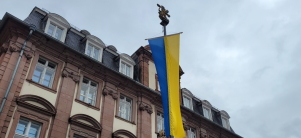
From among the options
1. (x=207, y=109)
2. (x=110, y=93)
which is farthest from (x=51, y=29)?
(x=207, y=109)

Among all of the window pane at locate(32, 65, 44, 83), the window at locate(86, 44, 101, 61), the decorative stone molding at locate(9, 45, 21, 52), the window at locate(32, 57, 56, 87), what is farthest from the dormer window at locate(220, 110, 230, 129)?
the decorative stone molding at locate(9, 45, 21, 52)

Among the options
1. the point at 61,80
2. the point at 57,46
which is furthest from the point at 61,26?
the point at 61,80

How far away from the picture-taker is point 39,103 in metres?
15.4

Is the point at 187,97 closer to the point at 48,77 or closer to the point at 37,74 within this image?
the point at 48,77

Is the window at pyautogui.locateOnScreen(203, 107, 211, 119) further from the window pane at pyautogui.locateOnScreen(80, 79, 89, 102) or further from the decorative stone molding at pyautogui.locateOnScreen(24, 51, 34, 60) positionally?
the decorative stone molding at pyautogui.locateOnScreen(24, 51, 34, 60)

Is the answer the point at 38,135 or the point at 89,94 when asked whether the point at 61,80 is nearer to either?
the point at 89,94

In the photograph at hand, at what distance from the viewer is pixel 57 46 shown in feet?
59.3

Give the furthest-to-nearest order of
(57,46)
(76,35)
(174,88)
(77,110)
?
(76,35)
(57,46)
(77,110)
(174,88)

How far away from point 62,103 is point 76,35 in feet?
20.8

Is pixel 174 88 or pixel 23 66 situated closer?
pixel 174 88

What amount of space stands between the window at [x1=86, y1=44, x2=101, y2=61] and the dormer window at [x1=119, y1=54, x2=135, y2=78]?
6.44ft

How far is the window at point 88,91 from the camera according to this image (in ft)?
59.5

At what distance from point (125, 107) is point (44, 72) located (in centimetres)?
620

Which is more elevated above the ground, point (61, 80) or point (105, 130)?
point (61, 80)
